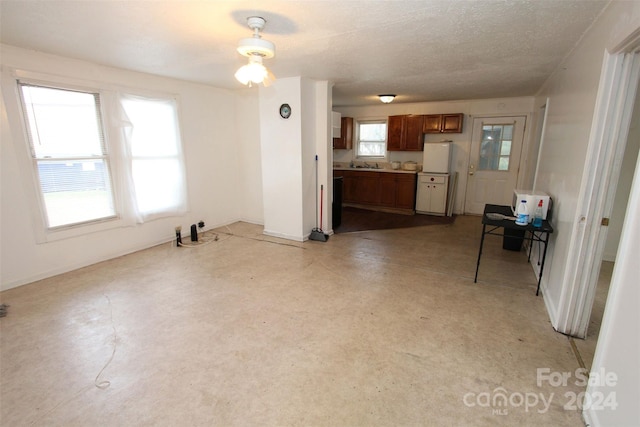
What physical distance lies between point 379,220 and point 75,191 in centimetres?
480

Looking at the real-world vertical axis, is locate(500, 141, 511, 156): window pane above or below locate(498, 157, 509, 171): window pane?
above

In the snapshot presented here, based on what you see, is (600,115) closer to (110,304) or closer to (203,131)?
(110,304)

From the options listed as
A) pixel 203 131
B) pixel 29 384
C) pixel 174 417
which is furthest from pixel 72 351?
pixel 203 131

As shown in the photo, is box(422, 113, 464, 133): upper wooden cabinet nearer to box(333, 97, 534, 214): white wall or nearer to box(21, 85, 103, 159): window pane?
box(333, 97, 534, 214): white wall

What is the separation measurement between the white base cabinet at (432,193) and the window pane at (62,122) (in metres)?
5.62

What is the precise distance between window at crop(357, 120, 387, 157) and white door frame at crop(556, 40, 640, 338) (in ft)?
17.2

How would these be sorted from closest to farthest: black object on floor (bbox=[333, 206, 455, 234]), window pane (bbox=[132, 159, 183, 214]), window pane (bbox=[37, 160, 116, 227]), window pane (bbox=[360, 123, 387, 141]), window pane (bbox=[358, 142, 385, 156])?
window pane (bbox=[37, 160, 116, 227]) → window pane (bbox=[132, 159, 183, 214]) → black object on floor (bbox=[333, 206, 455, 234]) → window pane (bbox=[360, 123, 387, 141]) → window pane (bbox=[358, 142, 385, 156])

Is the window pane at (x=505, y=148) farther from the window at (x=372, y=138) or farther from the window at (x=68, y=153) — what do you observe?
the window at (x=68, y=153)

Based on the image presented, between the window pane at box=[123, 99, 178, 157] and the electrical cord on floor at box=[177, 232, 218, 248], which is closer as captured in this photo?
the window pane at box=[123, 99, 178, 157]

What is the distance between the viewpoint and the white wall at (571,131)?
2070mm

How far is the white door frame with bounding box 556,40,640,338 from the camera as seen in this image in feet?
6.32

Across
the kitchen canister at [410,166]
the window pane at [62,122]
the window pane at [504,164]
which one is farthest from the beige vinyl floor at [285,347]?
the kitchen canister at [410,166]

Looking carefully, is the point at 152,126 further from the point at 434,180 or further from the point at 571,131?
the point at 434,180

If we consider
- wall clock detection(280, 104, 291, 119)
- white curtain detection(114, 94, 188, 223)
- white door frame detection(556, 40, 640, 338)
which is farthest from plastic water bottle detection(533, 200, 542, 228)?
white curtain detection(114, 94, 188, 223)
